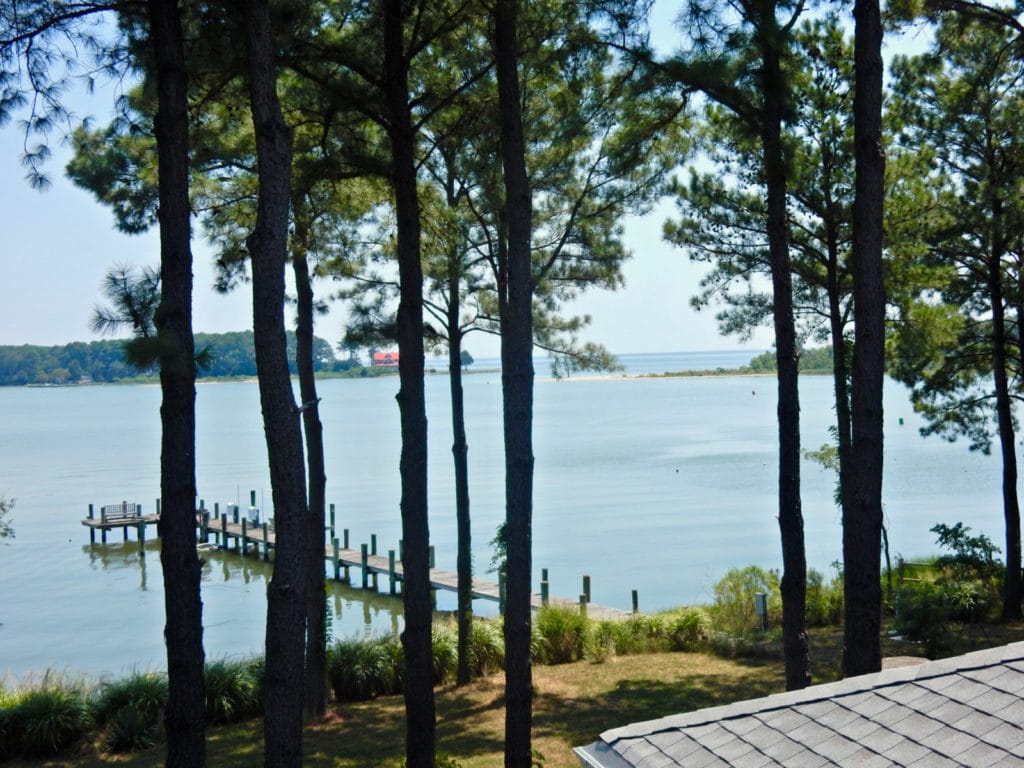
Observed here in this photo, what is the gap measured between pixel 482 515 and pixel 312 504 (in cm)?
2341

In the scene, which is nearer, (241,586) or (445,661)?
(445,661)

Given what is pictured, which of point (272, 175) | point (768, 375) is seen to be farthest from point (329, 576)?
point (768, 375)

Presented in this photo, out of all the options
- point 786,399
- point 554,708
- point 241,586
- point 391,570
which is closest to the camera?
point 786,399

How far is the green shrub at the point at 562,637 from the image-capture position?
14.1 metres

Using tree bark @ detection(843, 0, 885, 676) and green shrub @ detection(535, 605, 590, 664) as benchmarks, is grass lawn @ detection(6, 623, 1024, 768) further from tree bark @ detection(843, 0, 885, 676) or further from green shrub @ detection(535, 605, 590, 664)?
tree bark @ detection(843, 0, 885, 676)

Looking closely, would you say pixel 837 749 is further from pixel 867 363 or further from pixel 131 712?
pixel 131 712

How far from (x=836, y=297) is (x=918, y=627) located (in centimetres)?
428

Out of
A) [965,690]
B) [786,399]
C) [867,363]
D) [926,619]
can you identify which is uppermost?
[867,363]

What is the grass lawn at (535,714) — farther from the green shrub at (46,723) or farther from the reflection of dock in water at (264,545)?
the reflection of dock in water at (264,545)

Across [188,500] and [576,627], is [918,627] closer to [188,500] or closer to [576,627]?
[576,627]

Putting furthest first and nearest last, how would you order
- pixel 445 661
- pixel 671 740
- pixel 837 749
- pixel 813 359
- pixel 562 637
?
1. pixel 813 359
2. pixel 562 637
3. pixel 445 661
4. pixel 671 740
5. pixel 837 749

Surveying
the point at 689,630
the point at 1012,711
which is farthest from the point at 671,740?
the point at 689,630

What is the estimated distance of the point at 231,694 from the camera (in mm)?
12047

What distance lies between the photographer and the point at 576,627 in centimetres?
1440
